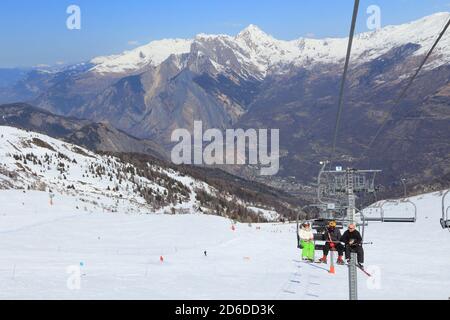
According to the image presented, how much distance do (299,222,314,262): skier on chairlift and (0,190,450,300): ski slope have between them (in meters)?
1.00

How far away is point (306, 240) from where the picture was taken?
2884 centimetres

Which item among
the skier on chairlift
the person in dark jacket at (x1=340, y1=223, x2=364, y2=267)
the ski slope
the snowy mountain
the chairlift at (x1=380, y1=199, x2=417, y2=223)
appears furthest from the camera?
the snowy mountain

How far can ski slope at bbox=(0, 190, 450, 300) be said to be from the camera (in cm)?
2180

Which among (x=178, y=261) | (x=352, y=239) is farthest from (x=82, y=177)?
(x=352, y=239)

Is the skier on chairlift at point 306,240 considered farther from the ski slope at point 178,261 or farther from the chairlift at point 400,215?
the chairlift at point 400,215

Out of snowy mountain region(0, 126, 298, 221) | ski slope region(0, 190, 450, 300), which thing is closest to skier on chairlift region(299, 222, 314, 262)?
ski slope region(0, 190, 450, 300)

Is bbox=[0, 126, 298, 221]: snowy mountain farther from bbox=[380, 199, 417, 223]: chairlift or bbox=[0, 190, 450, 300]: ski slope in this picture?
bbox=[0, 190, 450, 300]: ski slope

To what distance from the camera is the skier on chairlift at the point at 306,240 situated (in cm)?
2847

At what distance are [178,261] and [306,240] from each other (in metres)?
8.45

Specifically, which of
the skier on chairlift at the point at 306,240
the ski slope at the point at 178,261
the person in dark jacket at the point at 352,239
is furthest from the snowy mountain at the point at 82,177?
the person in dark jacket at the point at 352,239

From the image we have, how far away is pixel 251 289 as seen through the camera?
22906 mm

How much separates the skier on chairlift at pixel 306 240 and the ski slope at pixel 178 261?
1005mm
